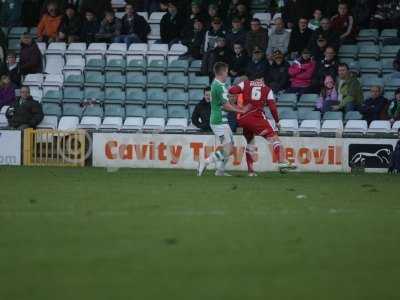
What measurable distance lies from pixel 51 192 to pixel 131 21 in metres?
13.5

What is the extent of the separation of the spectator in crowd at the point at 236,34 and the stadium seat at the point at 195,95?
140 cm

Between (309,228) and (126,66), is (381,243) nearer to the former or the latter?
(309,228)

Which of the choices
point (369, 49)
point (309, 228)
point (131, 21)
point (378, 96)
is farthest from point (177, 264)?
point (131, 21)

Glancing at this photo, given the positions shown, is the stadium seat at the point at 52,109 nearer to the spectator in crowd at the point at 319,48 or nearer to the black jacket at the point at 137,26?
the black jacket at the point at 137,26

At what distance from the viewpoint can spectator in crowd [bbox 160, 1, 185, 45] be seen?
94.1 feet

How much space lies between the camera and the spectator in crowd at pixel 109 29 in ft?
96.2

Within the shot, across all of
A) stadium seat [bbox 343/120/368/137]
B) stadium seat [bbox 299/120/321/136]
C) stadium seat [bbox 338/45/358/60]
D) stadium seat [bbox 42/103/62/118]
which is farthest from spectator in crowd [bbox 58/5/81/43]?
stadium seat [bbox 343/120/368/137]

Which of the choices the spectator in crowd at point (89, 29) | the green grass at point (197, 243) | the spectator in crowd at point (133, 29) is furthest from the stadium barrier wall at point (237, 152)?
the green grass at point (197, 243)

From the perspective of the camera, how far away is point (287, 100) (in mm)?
26219

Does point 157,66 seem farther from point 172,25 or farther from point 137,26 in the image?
point 137,26

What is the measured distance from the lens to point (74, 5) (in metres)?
31.3

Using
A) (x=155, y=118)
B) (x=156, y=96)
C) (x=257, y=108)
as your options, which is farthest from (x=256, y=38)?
(x=257, y=108)

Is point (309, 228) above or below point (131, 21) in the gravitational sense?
below

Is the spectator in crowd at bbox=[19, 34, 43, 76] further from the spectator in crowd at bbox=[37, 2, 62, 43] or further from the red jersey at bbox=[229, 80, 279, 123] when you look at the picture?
the red jersey at bbox=[229, 80, 279, 123]
